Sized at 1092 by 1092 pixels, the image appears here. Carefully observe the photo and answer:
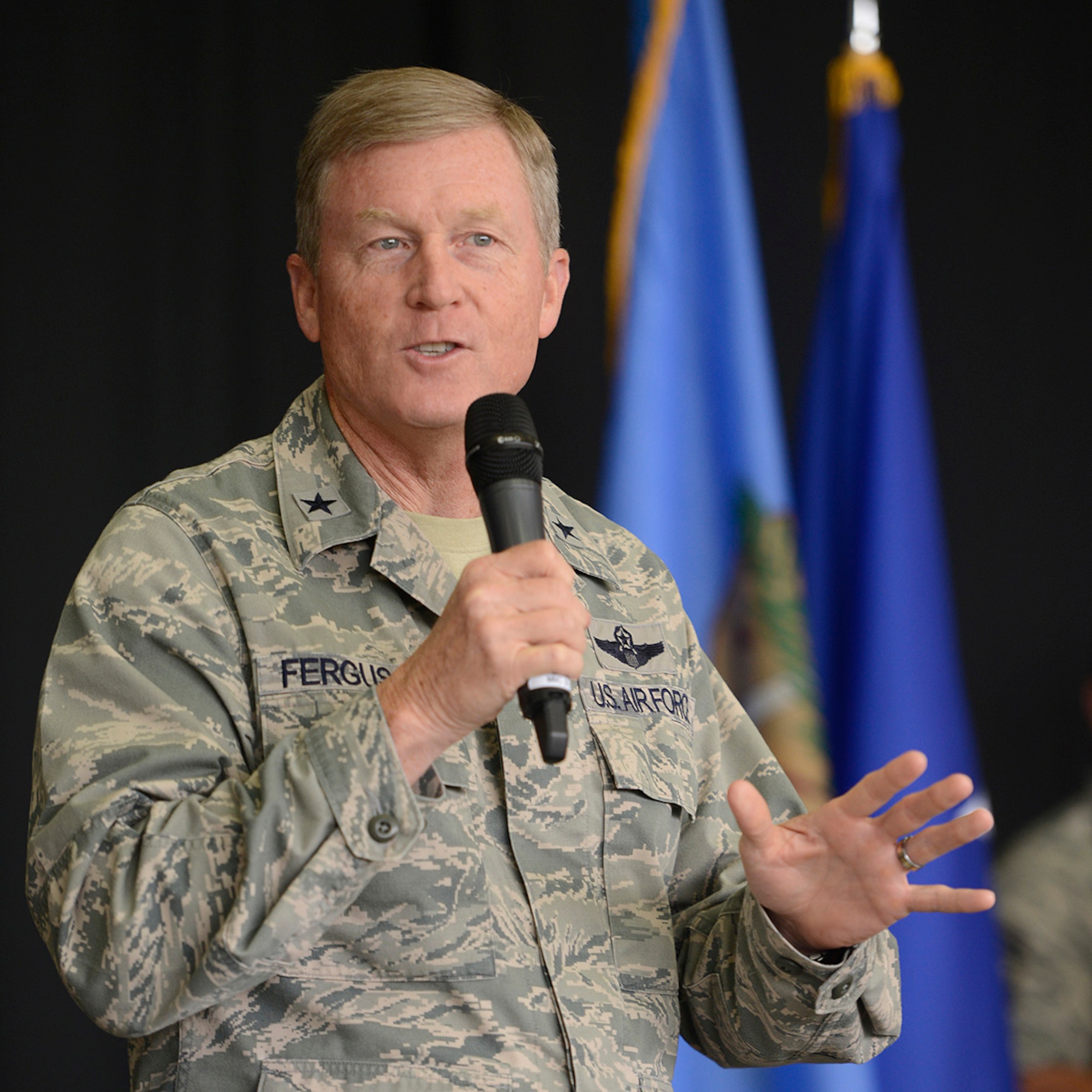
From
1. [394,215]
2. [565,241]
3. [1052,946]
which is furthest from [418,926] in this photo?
[565,241]

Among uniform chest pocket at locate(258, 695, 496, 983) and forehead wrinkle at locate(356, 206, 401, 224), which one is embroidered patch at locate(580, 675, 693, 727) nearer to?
uniform chest pocket at locate(258, 695, 496, 983)

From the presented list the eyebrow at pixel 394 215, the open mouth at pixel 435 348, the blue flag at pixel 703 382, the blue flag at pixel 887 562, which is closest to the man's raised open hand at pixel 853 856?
the open mouth at pixel 435 348

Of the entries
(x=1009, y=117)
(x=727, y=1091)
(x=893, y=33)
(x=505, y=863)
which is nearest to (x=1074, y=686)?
(x=727, y=1091)

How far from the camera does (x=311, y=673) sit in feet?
4.75

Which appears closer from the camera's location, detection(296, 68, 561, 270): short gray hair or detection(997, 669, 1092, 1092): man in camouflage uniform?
detection(296, 68, 561, 270): short gray hair

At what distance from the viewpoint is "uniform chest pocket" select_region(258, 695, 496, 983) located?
1.35 m

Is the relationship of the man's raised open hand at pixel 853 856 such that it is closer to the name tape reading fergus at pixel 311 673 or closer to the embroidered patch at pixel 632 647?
the embroidered patch at pixel 632 647

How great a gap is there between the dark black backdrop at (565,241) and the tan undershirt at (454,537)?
3.40ft

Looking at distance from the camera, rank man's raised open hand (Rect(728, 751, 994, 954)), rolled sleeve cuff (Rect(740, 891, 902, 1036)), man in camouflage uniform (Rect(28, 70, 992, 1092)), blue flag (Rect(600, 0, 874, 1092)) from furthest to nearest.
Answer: blue flag (Rect(600, 0, 874, 1092)) → rolled sleeve cuff (Rect(740, 891, 902, 1036)) → man's raised open hand (Rect(728, 751, 994, 954)) → man in camouflage uniform (Rect(28, 70, 992, 1092))

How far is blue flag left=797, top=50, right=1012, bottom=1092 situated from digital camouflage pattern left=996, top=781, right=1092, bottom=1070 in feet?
0.24

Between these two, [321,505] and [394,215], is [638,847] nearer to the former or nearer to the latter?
[321,505]

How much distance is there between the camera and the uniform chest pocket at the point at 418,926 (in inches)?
53.3

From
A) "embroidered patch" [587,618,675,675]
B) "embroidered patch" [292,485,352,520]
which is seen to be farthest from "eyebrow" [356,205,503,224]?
"embroidered patch" [587,618,675,675]

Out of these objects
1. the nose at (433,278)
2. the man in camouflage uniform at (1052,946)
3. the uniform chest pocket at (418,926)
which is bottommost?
the man in camouflage uniform at (1052,946)
